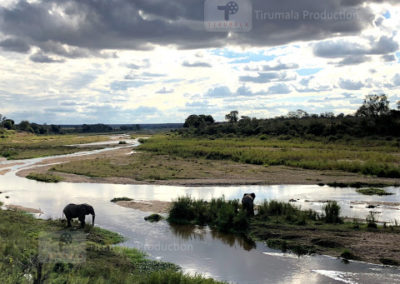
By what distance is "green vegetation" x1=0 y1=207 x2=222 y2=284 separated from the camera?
34.0 feet

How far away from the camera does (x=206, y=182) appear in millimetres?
34438

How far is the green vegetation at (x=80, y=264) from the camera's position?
34.0 ft

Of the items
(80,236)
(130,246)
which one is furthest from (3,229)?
(130,246)

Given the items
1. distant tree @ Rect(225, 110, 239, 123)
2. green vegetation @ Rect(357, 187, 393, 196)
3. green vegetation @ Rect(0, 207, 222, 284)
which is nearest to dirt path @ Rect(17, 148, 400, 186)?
green vegetation @ Rect(357, 187, 393, 196)

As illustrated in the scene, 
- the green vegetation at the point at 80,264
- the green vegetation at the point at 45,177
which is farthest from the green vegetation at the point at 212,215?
the green vegetation at the point at 45,177

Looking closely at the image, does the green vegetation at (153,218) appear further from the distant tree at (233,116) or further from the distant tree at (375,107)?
the distant tree at (233,116)

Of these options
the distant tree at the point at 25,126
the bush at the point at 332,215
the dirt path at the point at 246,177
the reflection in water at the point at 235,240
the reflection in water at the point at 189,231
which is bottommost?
the reflection in water at the point at 235,240

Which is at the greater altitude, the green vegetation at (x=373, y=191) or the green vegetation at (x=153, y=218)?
the green vegetation at (x=153, y=218)

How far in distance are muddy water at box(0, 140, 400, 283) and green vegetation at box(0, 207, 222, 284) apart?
115 cm

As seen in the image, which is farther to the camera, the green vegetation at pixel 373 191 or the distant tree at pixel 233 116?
the distant tree at pixel 233 116

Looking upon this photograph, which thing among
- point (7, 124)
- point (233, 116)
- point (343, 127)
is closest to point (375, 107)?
point (343, 127)

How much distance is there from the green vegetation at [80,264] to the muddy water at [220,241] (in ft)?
3.77

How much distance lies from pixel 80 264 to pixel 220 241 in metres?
6.41

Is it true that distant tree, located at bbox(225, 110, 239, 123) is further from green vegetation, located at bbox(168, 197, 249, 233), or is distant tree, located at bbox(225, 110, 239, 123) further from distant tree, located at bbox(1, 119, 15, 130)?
green vegetation, located at bbox(168, 197, 249, 233)
